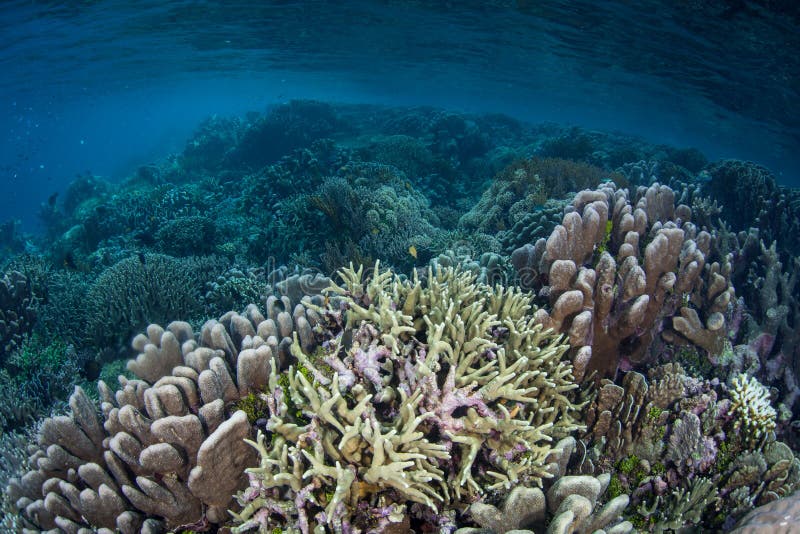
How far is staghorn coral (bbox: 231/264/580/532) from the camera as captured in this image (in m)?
2.16

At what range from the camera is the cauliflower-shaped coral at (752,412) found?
3.35 meters

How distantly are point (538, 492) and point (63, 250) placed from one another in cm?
1857

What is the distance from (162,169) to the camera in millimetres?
25094

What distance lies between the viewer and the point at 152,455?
2463mm

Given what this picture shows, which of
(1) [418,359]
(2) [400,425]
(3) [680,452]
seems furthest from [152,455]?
(3) [680,452]

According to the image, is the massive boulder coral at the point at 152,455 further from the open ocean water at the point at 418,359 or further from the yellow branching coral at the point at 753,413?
the yellow branching coral at the point at 753,413

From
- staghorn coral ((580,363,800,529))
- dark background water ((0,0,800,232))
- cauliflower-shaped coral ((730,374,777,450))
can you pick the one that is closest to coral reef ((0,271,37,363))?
staghorn coral ((580,363,800,529))

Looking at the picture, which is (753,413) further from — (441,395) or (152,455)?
(152,455)

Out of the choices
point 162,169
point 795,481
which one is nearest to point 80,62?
point 162,169

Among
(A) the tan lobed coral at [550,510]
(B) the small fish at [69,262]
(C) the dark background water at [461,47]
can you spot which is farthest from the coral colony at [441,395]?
(C) the dark background water at [461,47]

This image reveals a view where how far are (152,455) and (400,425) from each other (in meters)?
1.54

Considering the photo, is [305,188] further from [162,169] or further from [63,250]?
[162,169]

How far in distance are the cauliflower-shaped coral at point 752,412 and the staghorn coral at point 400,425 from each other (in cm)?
162

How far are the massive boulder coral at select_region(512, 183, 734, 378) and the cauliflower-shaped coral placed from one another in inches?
35.1
